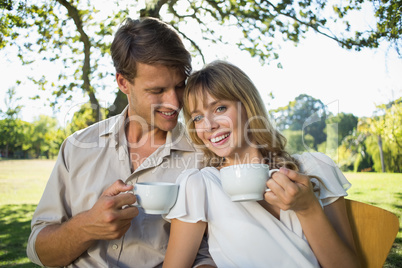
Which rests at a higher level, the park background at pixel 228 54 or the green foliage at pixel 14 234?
the park background at pixel 228 54

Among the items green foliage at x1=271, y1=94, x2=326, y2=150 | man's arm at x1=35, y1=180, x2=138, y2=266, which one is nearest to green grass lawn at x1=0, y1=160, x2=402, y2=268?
green foliage at x1=271, y1=94, x2=326, y2=150

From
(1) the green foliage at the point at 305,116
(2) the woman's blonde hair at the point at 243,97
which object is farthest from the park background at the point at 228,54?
(2) the woman's blonde hair at the point at 243,97

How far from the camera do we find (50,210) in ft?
6.87

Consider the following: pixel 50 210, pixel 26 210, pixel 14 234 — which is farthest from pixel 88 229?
pixel 26 210

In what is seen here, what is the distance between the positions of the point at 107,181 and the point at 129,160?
231 millimetres

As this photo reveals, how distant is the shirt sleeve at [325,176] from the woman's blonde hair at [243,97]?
0.07 meters

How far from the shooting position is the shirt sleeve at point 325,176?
1765 millimetres

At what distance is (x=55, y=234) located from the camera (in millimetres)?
1876

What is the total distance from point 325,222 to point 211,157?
2.97ft

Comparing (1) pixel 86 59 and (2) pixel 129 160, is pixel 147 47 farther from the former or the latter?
(1) pixel 86 59

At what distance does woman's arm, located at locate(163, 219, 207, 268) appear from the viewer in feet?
5.45

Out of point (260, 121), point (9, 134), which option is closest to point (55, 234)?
point (260, 121)

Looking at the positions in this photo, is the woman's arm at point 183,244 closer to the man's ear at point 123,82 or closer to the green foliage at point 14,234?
the man's ear at point 123,82

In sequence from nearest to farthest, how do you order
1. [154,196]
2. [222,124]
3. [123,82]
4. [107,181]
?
[154,196] < [222,124] < [107,181] < [123,82]
